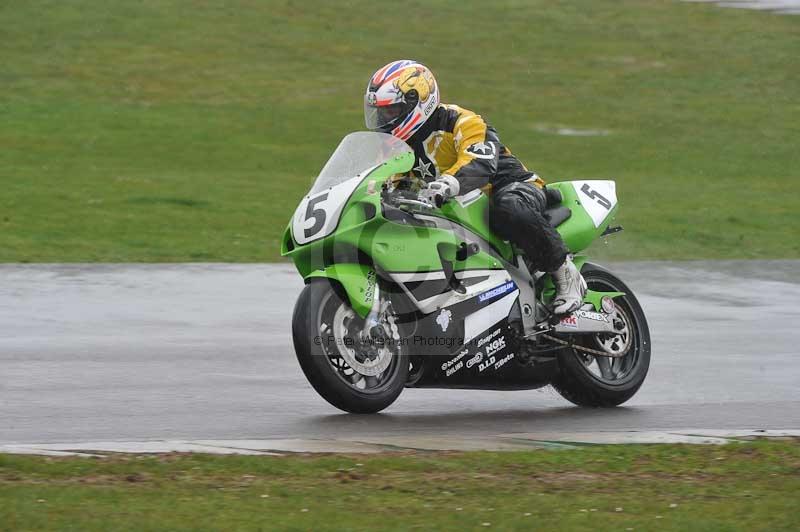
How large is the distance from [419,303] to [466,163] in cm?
80

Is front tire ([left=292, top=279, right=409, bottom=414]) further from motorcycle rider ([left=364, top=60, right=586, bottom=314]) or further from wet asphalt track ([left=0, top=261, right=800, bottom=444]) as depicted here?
motorcycle rider ([left=364, top=60, right=586, bottom=314])

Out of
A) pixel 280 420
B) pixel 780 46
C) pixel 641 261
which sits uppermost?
pixel 780 46

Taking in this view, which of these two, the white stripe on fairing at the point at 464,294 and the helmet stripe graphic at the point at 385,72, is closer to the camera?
the white stripe on fairing at the point at 464,294

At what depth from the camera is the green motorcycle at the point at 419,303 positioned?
23.7 ft

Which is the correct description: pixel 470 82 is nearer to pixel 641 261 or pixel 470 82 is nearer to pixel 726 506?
pixel 641 261

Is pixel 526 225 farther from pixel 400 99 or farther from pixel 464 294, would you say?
pixel 400 99

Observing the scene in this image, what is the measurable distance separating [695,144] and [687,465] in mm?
19931

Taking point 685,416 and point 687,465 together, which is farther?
point 685,416

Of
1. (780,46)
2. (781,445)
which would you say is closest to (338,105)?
(780,46)

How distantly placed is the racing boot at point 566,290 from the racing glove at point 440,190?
0.92 metres

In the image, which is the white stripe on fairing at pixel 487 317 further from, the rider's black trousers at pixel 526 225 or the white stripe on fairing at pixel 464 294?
the rider's black trousers at pixel 526 225

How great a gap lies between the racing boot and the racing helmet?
1.16 m

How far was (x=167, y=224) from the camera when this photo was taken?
16.1m

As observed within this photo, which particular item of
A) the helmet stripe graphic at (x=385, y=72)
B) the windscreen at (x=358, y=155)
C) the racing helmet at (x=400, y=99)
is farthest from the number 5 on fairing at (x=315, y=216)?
the helmet stripe graphic at (x=385, y=72)
